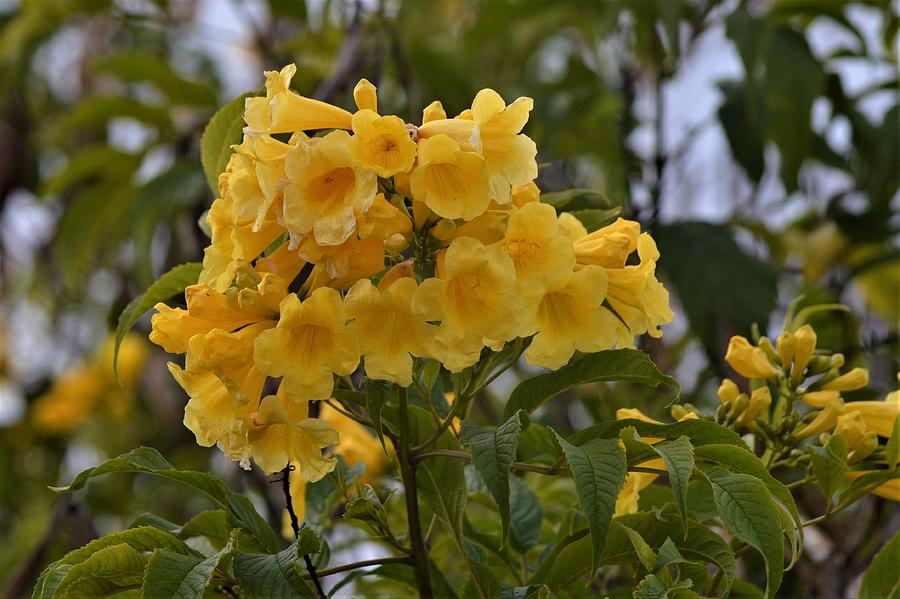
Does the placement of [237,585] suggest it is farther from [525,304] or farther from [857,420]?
[857,420]

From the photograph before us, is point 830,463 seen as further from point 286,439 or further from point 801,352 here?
point 286,439

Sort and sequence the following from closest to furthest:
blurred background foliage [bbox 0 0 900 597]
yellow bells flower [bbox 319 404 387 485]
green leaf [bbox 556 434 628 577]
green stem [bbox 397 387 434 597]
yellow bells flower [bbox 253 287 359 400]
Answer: green leaf [bbox 556 434 628 577], yellow bells flower [bbox 253 287 359 400], green stem [bbox 397 387 434 597], yellow bells flower [bbox 319 404 387 485], blurred background foliage [bbox 0 0 900 597]

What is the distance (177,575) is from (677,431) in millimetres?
560

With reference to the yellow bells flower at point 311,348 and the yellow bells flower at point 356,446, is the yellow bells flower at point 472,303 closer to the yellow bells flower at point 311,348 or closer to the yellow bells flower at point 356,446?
the yellow bells flower at point 311,348

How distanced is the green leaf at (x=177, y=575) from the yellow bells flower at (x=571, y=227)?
55cm

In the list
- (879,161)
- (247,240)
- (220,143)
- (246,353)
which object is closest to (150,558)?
(246,353)

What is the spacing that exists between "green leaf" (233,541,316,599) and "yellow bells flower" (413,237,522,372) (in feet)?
0.91

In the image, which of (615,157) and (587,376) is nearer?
(587,376)

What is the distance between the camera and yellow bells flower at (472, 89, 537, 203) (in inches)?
44.1

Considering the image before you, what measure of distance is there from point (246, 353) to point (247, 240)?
0.13 meters

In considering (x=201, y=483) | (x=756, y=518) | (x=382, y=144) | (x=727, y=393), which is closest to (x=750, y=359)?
(x=727, y=393)

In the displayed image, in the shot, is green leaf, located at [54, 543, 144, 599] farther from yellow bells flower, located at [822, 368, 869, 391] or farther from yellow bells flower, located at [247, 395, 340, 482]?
A: yellow bells flower, located at [822, 368, 869, 391]

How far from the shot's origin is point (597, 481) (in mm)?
1000

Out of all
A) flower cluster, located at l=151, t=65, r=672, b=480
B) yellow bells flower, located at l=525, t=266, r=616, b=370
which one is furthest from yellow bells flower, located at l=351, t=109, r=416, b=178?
yellow bells flower, located at l=525, t=266, r=616, b=370
